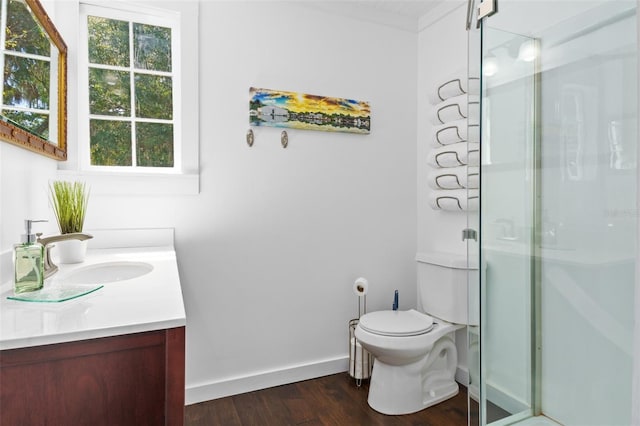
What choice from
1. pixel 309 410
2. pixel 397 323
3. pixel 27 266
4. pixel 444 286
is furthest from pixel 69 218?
pixel 444 286

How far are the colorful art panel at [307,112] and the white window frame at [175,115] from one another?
0.36 m

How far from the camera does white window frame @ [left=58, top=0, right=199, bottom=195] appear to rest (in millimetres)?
1850

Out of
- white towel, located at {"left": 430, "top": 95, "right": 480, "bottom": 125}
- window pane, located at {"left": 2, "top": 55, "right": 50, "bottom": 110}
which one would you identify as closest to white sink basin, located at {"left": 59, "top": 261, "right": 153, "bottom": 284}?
window pane, located at {"left": 2, "top": 55, "right": 50, "bottom": 110}

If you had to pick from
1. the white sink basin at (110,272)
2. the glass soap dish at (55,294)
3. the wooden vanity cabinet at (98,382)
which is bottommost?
the wooden vanity cabinet at (98,382)

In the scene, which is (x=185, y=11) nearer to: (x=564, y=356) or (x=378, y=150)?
(x=378, y=150)

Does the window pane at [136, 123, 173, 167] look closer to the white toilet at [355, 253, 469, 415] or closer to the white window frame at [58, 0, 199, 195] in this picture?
the white window frame at [58, 0, 199, 195]

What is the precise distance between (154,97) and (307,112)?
2.81ft

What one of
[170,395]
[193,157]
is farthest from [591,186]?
[193,157]

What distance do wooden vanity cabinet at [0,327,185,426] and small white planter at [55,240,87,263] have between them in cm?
Answer: 84

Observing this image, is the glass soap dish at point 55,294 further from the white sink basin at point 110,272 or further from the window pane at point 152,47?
the window pane at point 152,47

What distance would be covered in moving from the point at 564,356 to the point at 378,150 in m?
1.62

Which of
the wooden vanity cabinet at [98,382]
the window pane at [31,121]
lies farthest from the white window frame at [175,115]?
the wooden vanity cabinet at [98,382]

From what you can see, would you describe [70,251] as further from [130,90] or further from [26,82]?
[130,90]

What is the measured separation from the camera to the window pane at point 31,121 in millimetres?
1186
